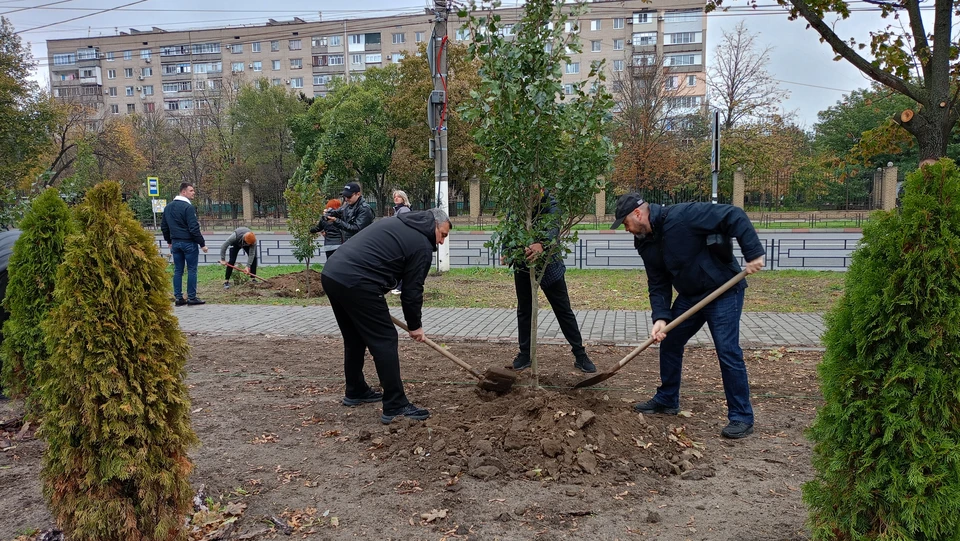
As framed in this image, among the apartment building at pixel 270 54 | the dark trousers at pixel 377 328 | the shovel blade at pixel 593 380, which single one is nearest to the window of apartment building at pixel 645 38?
A: the apartment building at pixel 270 54

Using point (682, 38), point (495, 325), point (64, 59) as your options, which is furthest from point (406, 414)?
point (64, 59)

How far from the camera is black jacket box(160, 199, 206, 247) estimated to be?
9.60m

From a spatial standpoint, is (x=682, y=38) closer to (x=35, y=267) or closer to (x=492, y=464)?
(x=492, y=464)

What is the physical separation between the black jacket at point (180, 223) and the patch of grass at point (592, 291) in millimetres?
1314

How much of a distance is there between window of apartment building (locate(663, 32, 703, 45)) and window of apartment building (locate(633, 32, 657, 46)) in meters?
1.06

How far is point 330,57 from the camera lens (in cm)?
6900

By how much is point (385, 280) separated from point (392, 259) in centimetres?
16

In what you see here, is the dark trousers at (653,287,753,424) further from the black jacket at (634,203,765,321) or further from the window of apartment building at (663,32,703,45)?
the window of apartment building at (663,32,703,45)

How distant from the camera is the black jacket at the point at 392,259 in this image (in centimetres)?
429

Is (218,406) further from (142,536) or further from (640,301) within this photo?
(640,301)

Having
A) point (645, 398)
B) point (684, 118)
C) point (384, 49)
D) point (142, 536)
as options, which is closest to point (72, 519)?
point (142, 536)

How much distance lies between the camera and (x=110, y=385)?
248cm

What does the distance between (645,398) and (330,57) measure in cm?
7111

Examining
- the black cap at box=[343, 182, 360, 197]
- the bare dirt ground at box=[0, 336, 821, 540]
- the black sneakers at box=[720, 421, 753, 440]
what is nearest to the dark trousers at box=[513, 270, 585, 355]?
the bare dirt ground at box=[0, 336, 821, 540]
